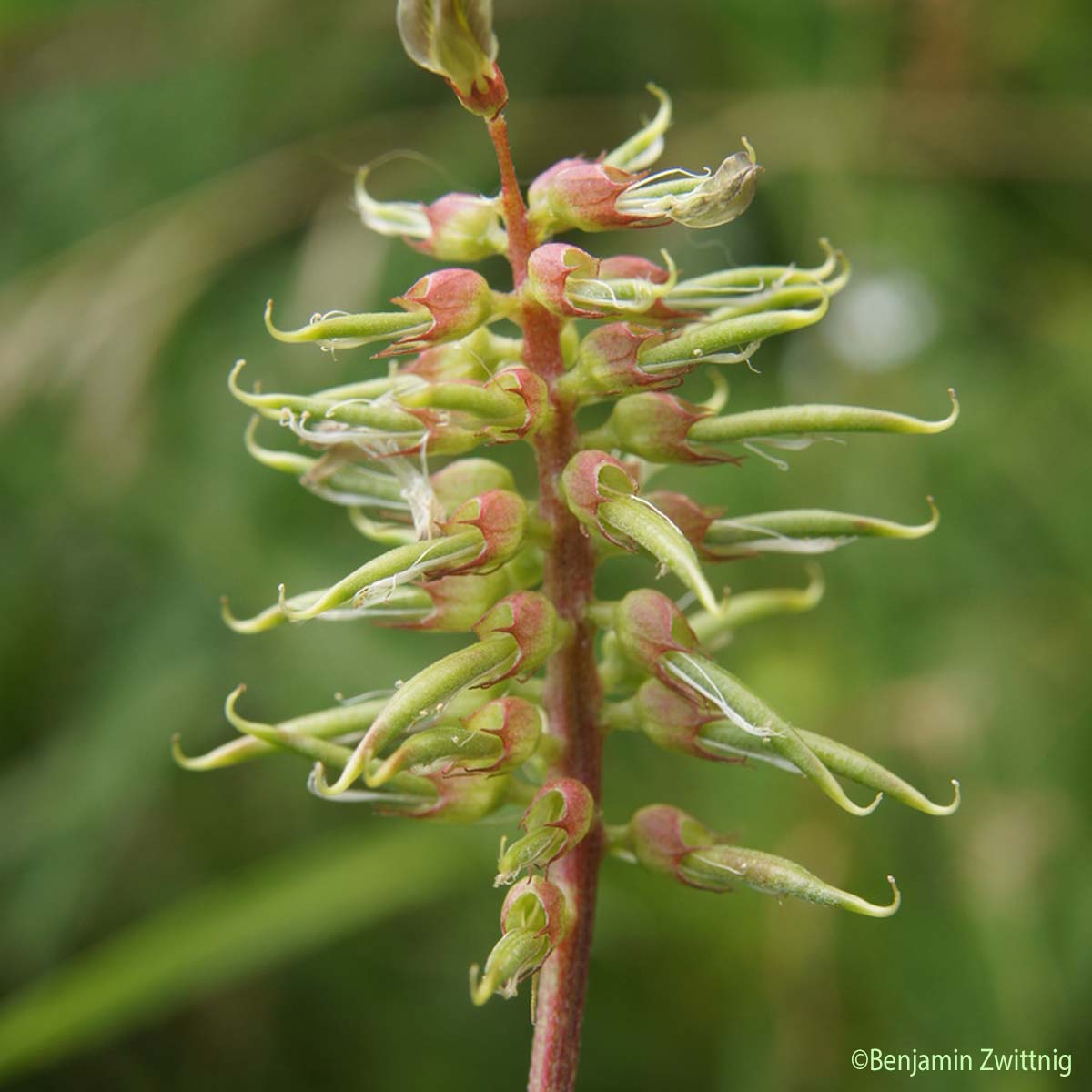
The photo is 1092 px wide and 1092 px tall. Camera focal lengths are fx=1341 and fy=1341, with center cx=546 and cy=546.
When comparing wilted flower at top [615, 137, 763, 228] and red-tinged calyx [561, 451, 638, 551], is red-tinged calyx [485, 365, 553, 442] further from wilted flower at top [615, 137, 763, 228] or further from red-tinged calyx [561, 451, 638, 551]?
wilted flower at top [615, 137, 763, 228]

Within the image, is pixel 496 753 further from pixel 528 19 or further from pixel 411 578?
pixel 528 19

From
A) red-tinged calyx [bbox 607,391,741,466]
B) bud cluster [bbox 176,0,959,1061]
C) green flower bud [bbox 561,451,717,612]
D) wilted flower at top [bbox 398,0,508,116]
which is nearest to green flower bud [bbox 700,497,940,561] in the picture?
bud cluster [bbox 176,0,959,1061]

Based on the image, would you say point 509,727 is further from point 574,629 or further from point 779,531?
point 779,531

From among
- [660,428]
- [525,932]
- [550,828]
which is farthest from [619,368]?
[525,932]

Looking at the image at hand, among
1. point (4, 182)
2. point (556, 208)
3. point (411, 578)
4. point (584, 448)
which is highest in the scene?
point (4, 182)

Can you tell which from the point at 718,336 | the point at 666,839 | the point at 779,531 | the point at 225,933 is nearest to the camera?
the point at 718,336

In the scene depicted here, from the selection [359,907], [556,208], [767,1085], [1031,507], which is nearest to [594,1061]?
[767,1085]

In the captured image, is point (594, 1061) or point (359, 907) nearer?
point (359, 907)
